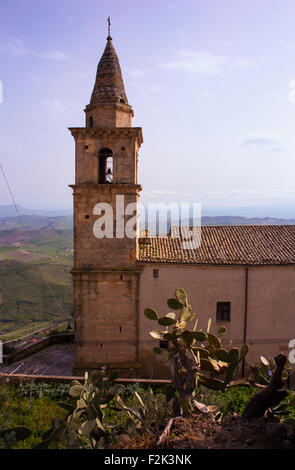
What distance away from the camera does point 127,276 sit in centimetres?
1554

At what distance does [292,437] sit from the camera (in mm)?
6305

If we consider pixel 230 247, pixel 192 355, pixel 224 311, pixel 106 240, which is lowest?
pixel 224 311

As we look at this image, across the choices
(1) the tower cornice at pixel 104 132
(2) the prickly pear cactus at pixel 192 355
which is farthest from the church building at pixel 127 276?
(2) the prickly pear cactus at pixel 192 355

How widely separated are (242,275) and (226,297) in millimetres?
1264

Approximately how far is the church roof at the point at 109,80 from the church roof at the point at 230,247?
22.3ft

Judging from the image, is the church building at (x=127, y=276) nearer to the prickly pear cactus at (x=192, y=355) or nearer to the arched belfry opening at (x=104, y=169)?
the arched belfry opening at (x=104, y=169)

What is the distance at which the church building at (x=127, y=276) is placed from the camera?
15.4 meters

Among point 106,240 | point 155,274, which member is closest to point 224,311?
point 155,274

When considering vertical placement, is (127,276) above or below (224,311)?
above

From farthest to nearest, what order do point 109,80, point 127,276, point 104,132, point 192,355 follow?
point 109,80 → point 127,276 → point 104,132 → point 192,355

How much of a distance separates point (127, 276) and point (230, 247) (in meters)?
5.34

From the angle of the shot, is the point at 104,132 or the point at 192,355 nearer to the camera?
the point at 192,355

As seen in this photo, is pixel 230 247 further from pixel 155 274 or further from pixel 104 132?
pixel 104 132
